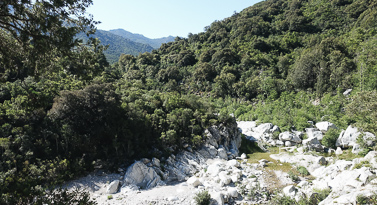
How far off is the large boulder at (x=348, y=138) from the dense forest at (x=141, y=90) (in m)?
3.72

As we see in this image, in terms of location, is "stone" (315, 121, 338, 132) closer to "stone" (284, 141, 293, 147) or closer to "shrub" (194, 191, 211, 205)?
"stone" (284, 141, 293, 147)

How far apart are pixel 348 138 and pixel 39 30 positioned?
95.8 ft

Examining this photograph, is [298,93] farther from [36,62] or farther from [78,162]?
[36,62]

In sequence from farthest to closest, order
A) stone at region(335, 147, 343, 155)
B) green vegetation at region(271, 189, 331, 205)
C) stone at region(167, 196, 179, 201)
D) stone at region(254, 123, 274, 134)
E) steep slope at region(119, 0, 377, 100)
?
steep slope at region(119, 0, 377, 100)
stone at region(254, 123, 274, 134)
stone at region(335, 147, 343, 155)
stone at region(167, 196, 179, 201)
green vegetation at region(271, 189, 331, 205)

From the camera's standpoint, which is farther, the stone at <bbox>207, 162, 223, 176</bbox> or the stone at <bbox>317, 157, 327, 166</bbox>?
the stone at <bbox>317, 157, 327, 166</bbox>

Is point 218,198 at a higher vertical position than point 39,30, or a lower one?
lower

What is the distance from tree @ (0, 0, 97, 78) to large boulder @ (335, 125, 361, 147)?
90.6ft

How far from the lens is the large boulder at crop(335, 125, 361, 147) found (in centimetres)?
2241

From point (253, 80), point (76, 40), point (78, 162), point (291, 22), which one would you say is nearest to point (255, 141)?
point (253, 80)

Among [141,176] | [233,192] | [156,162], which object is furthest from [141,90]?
[233,192]

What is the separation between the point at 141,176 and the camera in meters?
16.4

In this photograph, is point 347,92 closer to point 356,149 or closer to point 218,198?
point 356,149

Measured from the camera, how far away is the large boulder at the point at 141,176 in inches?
631

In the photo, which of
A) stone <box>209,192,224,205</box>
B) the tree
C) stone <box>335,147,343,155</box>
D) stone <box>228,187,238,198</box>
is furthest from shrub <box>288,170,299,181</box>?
the tree
